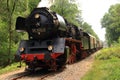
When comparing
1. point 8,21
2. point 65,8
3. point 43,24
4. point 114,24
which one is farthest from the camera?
point 114,24

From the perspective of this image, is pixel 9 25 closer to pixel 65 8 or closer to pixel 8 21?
pixel 8 21

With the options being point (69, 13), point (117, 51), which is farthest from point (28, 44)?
point (69, 13)

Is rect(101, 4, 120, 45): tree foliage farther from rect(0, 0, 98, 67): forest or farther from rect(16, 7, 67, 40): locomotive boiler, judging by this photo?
rect(16, 7, 67, 40): locomotive boiler

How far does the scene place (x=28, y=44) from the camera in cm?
1442

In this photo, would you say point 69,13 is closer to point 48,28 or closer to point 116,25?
point 116,25

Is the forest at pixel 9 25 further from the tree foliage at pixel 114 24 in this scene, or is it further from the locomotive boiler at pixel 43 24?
the tree foliage at pixel 114 24

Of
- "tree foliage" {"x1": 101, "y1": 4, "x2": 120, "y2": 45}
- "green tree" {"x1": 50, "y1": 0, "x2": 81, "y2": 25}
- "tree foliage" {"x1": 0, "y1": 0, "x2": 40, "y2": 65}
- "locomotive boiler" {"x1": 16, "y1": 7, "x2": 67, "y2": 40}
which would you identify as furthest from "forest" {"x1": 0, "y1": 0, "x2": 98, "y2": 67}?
"tree foliage" {"x1": 101, "y1": 4, "x2": 120, "y2": 45}

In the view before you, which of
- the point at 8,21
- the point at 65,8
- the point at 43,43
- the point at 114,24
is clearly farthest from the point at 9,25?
the point at 114,24

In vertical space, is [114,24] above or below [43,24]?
above

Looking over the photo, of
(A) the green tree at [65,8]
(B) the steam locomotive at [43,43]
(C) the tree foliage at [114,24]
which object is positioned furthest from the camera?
(C) the tree foliage at [114,24]

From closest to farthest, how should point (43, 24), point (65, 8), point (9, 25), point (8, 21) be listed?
A: 1. point (43, 24)
2. point (9, 25)
3. point (8, 21)
4. point (65, 8)

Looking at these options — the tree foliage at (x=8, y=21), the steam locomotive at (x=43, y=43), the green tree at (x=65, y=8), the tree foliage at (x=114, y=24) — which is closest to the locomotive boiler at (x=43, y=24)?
the steam locomotive at (x=43, y=43)

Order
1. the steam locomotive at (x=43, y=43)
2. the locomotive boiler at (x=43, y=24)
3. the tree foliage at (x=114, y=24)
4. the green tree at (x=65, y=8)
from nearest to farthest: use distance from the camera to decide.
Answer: the steam locomotive at (x=43, y=43) → the locomotive boiler at (x=43, y=24) → the green tree at (x=65, y=8) → the tree foliage at (x=114, y=24)

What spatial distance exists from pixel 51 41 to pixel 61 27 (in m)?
1.22
